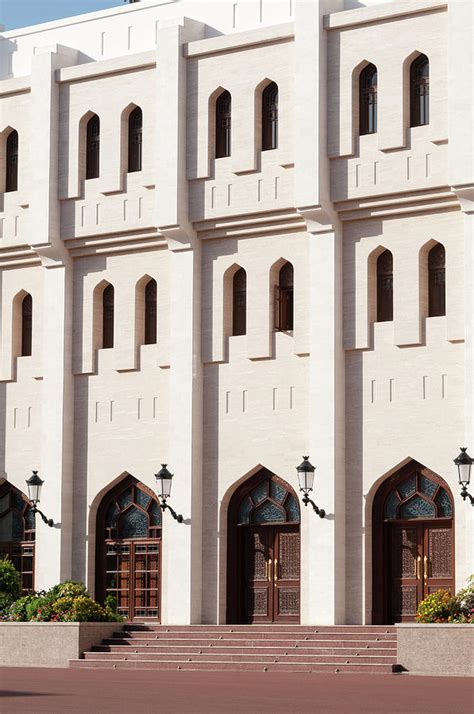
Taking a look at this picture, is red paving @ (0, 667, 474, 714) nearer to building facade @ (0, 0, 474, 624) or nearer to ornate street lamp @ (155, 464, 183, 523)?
ornate street lamp @ (155, 464, 183, 523)

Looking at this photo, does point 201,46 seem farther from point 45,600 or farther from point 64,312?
point 45,600

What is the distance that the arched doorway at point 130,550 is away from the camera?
33562 mm

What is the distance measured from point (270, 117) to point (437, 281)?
526cm

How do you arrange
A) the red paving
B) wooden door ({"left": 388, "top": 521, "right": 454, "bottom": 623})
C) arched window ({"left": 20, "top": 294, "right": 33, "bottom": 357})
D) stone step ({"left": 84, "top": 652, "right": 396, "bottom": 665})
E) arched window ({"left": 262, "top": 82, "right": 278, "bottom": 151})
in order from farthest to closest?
arched window ({"left": 20, "top": 294, "right": 33, "bottom": 357}), arched window ({"left": 262, "top": 82, "right": 278, "bottom": 151}), wooden door ({"left": 388, "top": 521, "right": 454, "bottom": 623}), stone step ({"left": 84, "top": 652, "right": 396, "bottom": 665}), the red paving

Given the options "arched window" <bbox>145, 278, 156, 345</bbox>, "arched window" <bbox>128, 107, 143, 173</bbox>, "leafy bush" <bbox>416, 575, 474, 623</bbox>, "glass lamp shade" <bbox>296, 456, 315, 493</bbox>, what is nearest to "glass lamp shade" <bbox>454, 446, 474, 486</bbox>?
"leafy bush" <bbox>416, 575, 474, 623</bbox>

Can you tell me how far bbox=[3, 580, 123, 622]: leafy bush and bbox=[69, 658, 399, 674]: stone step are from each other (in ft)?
4.25

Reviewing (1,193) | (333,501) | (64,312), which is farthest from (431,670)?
(1,193)

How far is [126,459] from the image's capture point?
1336 inches

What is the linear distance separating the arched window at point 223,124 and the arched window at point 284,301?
2956 millimetres

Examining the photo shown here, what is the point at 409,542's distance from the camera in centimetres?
3056

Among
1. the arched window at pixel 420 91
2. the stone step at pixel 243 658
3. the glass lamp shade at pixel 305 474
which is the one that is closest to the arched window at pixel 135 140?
the arched window at pixel 420 91

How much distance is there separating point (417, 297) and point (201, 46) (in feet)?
24.9

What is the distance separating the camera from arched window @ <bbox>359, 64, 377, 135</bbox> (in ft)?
103

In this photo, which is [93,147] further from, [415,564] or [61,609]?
[415,564]
